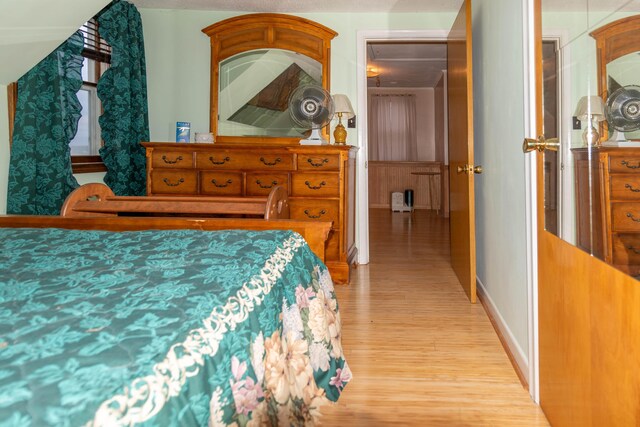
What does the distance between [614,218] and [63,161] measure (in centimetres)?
303

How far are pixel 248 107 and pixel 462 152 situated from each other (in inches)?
74.4

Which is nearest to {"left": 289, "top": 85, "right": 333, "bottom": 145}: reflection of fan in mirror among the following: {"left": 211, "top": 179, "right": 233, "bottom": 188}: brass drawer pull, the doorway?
{"left": 211, "top": 179, "right": 233, "bottom": 188}: brass drawer pull

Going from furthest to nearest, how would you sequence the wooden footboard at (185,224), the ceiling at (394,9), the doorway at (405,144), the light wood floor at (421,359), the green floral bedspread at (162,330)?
the doorway at (405,144)
the wooden footboard at (185,224)
the light wood floor at (421,359)
the ceiling at (394,9)
the green floral bedspread at (162,330)

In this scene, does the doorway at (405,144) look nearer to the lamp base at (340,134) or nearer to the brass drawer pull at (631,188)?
the lamp base at (340,134)

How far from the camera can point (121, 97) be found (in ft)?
12.4

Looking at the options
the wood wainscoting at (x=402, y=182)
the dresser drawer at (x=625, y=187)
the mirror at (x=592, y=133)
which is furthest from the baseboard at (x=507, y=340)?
the wood wainscoting at (x=402, y=182)

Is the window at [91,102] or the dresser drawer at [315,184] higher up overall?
the window at [91,102]

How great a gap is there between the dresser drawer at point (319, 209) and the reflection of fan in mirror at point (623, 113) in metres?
2.64

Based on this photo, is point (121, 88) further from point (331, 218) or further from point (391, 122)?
point (391, 122)

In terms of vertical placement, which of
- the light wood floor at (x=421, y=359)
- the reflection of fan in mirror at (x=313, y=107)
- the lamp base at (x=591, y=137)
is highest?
the reflection of fan in mirror at (x=313, y=107)

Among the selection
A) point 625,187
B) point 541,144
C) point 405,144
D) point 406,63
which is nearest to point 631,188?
point 625,187

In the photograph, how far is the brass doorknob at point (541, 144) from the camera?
1.54 metres

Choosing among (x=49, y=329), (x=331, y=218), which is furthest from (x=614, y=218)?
(x=331, y=218)

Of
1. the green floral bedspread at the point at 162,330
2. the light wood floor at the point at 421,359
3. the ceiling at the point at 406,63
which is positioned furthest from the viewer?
the ceiling at the point at 406,63
